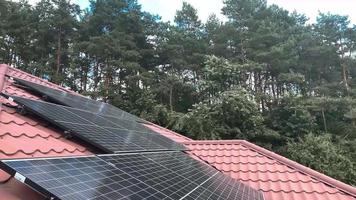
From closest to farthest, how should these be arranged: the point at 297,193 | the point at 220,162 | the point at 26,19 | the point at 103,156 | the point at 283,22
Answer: the point at 103,156 → the point at 297,193 → the point at 220,162 → the point at 26,19 → the point at 283,22

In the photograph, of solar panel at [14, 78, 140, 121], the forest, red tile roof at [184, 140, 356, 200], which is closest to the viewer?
red tile roof at [184, 140, 356, 200]

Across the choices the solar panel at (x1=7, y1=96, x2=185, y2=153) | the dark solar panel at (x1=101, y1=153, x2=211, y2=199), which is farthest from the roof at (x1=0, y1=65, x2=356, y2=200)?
the dark solar panel at (x1=101, y1=153, x2=211, y2=199)

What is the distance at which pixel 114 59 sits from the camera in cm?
2795

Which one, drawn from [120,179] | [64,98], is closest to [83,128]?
[120,179]

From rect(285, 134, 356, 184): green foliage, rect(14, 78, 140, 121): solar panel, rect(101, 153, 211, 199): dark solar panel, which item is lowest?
rect(285, 134, 356, 184): green foliage

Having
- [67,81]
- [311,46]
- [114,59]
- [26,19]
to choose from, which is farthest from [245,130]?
[26,19]

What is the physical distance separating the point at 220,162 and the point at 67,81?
27.4m

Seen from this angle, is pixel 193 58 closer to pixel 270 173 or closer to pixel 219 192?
pixel 270 173

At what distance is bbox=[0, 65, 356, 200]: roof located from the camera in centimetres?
304

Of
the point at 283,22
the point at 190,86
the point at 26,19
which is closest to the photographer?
the point at 190,86

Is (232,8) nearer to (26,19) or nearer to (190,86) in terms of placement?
(190,86)

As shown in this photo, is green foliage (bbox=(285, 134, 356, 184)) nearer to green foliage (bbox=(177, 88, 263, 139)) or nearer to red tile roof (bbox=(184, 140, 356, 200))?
green foliage (bbox=(177, 88, 263, 139))

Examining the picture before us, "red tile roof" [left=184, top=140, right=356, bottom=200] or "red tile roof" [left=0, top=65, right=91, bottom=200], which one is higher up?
"red tile roof" [left=0, top=65, right=91, bottom=200]

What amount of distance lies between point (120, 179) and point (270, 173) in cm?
388
